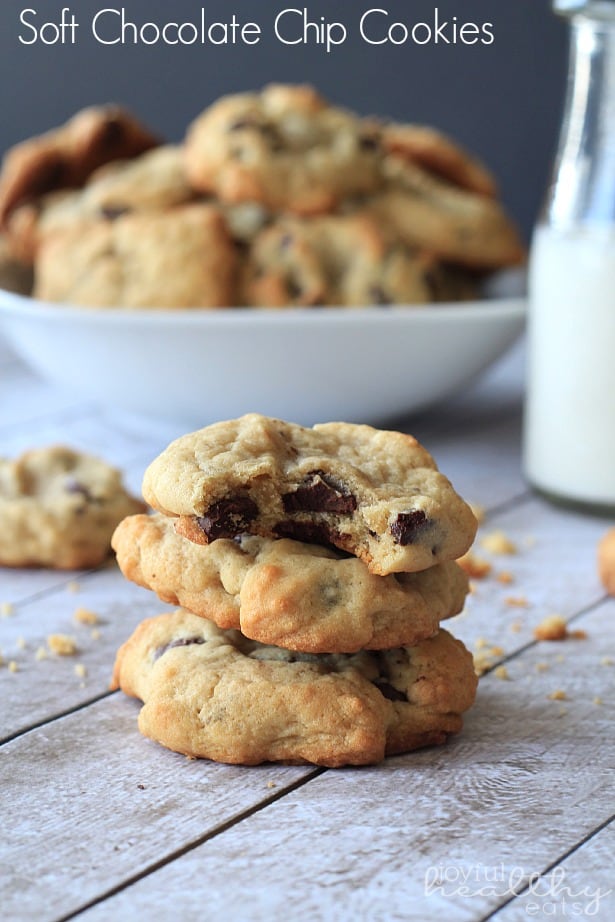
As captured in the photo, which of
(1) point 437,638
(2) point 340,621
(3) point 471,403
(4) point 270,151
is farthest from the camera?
(3) point 471,403

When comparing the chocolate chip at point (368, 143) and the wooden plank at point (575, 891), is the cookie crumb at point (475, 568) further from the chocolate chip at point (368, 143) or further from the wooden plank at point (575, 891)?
the chocolate chip at point (368, 143)

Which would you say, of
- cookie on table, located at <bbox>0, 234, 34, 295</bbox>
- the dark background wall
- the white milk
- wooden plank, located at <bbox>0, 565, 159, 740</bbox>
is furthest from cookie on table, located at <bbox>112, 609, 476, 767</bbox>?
the dark background wall

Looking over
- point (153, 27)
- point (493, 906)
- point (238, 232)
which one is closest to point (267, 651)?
point (493, 906)

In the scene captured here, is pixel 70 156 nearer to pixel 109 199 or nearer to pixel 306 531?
pixel 109 199

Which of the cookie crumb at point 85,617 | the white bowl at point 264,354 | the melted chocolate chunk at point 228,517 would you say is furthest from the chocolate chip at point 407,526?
the white bowl at point 264,354

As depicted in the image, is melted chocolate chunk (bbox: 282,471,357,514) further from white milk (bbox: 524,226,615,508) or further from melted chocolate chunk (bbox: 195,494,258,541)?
white milk (bbox: 524,226,615,508)

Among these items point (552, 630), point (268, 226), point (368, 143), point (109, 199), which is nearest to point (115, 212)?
point (109, 199)

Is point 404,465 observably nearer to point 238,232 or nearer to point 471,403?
point 238,232
